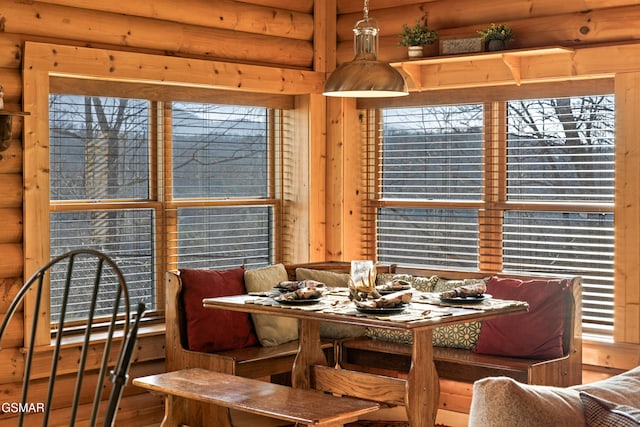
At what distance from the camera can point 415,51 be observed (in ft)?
18.4

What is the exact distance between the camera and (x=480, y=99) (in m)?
5.61

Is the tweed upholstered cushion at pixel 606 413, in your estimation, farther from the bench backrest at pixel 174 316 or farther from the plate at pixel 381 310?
the bench backrest at pixel 174 316

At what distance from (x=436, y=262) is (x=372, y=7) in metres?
1.73

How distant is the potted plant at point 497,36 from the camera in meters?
5.23

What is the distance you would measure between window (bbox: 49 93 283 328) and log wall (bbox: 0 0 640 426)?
31cm

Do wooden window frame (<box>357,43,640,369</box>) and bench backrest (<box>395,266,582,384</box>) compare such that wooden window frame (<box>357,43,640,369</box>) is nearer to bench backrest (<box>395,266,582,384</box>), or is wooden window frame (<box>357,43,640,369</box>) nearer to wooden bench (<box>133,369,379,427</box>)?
bench backrest (<box>395,266,582,384</box>)

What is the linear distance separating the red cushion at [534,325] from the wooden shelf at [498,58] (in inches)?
48.6

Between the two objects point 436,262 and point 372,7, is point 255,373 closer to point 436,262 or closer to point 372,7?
point 436,262

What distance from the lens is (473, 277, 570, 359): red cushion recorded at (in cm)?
486

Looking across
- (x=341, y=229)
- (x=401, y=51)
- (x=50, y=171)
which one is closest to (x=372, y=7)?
(x=401, y=51)

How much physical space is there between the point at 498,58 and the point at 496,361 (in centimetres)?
179

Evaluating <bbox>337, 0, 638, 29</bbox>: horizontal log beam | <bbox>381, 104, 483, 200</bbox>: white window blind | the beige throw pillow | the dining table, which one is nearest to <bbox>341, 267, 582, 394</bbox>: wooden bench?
the beige throw pillow

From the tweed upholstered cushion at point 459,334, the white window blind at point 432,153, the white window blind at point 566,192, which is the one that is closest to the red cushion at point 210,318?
the tweed upholstered cushion at point 459,334

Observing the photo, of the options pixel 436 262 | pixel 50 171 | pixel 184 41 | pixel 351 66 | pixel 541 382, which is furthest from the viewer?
pixel 436 262
